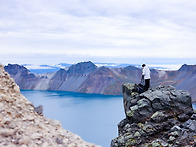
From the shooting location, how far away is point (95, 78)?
177 m

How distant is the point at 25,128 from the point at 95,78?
171799mm

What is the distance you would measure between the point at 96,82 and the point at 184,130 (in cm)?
16054

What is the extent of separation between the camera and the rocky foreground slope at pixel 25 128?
441cm

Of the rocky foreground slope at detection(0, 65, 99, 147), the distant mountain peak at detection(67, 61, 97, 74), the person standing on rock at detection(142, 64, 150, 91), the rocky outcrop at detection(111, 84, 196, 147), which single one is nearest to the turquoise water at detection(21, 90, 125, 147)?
the person standing on rock at detection(142, 64, 150, 91)

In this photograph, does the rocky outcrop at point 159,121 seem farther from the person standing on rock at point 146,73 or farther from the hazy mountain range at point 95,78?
the hazy mountain range at point 95,78

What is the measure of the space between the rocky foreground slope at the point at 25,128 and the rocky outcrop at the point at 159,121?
32.9 feet

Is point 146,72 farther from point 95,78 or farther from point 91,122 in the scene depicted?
point 95,78

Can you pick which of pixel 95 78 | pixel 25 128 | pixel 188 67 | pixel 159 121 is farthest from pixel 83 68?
pixel 25 128

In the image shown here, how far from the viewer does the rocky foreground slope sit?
4414 millimetres

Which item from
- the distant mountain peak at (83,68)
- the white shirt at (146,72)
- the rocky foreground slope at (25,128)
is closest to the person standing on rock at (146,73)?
the white shirt at (146,72)

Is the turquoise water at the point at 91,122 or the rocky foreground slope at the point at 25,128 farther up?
the rocky foreground slope at the point at 25,128

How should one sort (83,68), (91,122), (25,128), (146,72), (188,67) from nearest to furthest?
(25,128), (146,72), (91,122), (188,67), (83,68)

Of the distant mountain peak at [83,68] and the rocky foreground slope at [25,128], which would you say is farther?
the distant mountain peak at [83,68]

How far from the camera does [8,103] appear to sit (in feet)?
18.4
